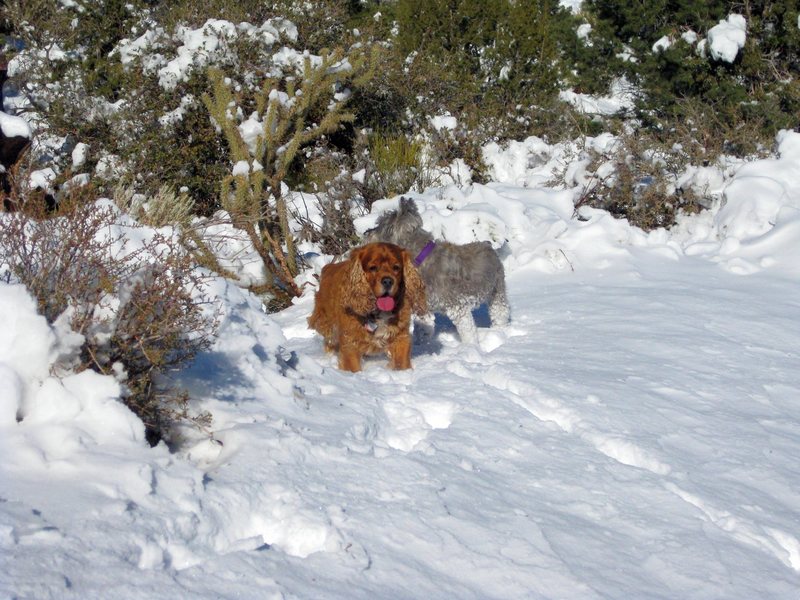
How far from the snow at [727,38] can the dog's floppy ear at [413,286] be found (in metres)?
10.1

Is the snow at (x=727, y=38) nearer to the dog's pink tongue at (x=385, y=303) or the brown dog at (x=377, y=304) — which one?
the brown dog at (x=377, y=304)

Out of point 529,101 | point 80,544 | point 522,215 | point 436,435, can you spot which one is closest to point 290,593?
point 80,544

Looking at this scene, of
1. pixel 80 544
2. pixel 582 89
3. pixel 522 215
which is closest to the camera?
pixel 80 544

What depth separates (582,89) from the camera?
63.0 feet

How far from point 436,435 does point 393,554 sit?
1.46m

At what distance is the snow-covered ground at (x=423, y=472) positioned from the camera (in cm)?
278

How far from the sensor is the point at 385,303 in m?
6.01

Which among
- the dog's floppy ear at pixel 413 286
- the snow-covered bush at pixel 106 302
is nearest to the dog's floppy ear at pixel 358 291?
the dog's floppy ear at pixel 413 286

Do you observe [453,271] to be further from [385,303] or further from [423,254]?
[385,303]

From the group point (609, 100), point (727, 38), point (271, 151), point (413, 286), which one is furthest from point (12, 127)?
point (609, 100)

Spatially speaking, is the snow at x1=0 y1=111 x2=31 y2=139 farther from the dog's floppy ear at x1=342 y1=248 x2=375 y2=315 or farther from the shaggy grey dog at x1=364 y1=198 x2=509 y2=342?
the shaggy grey dog at x1=364 y1=198 x2=509 y2=342

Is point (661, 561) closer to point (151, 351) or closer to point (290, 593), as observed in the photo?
point (290, 593)

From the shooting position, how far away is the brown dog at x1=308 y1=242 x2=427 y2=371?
6020 millimetres

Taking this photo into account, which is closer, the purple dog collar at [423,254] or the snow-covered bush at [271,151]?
the purple dog collar at [423,254]
